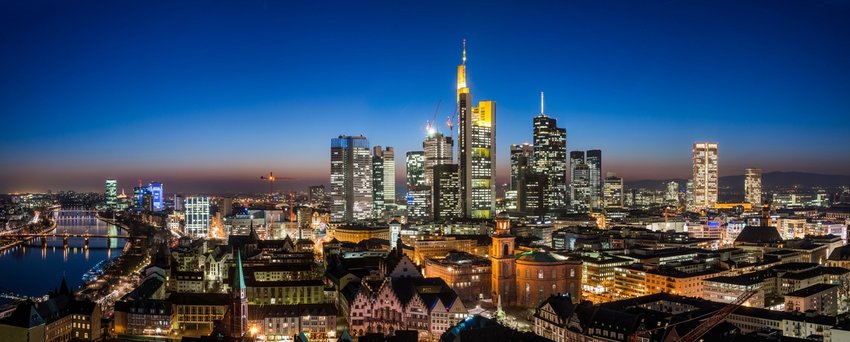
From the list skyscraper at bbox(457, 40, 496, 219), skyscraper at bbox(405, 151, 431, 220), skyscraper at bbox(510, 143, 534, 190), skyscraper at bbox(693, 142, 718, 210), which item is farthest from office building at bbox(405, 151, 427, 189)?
skyscraper at bbox(693, 142, 718, 210)

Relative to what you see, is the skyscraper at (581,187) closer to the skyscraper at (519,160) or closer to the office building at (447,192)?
the skyscraper at (519,160)

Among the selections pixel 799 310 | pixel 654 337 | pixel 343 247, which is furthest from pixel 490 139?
pixel 654 337

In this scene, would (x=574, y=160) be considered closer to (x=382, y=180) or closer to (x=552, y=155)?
(x=552, y=155)

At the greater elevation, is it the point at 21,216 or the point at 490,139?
the point at 490,139

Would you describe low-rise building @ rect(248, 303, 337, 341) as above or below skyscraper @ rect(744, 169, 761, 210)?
below

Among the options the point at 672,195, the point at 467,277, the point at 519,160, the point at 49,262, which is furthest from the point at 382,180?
the point at 467,277

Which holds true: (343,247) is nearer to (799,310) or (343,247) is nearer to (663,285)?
(663,285)

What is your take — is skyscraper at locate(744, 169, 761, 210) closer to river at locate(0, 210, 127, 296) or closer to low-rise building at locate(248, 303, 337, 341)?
river at locate(0, 210, 127, 296)

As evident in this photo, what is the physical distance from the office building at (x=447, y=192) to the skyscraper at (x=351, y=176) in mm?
27320

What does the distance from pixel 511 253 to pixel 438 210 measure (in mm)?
71703

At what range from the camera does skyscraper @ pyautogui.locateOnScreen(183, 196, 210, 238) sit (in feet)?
382

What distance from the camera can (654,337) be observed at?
1134 inches

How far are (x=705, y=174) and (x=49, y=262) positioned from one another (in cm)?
13043

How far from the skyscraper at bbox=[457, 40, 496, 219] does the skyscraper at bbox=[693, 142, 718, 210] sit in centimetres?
5502
